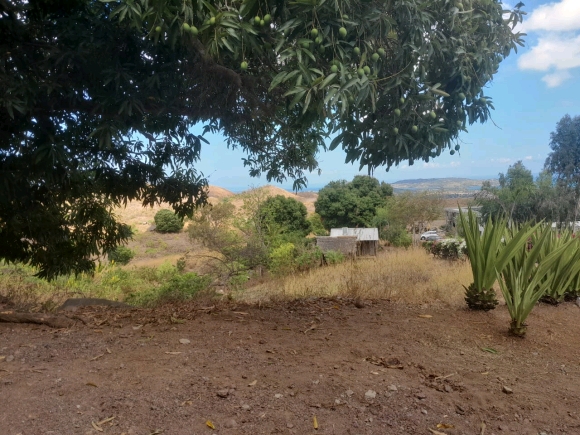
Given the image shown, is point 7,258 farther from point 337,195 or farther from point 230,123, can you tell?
point 337,195

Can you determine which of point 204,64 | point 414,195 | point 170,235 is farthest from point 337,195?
point 204,64

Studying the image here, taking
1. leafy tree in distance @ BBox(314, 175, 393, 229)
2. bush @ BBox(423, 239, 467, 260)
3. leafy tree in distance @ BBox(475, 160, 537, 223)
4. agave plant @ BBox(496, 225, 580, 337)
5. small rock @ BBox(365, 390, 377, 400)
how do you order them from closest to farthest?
small rock @ BBox(365, 390, 377, 400) < agave plant @ BBox(496, 225, 580, 337) < bush @ BBox(423, 239, 467, 260) < leafy tree in distance @ BBox(475, 160, 537, 223) < leafy tree in distance @ BBox(314, 175, 393, 229)

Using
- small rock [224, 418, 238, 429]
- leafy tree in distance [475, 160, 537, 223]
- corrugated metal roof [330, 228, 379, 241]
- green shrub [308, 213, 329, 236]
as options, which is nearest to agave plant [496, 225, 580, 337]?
small rock [224, 418, 238, 429]

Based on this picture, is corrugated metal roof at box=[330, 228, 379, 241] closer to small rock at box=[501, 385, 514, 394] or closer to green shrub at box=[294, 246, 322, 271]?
green shrub at box=[294, 246, 322, 271]

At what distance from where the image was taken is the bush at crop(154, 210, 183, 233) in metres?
21.6

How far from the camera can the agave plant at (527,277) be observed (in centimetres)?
407

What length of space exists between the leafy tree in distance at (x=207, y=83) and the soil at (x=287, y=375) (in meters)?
1.37

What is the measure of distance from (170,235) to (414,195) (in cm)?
1101

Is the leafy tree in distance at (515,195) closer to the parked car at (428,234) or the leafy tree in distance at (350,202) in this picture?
the parked car at (428,234)

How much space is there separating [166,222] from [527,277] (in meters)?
19.0

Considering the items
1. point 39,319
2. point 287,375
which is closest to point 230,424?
point 287,375

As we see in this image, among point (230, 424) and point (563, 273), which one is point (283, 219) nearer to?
point (563, 273)

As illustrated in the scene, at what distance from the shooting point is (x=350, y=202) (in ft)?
70.4

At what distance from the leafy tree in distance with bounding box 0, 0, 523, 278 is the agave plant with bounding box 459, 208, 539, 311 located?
4.97 ft
